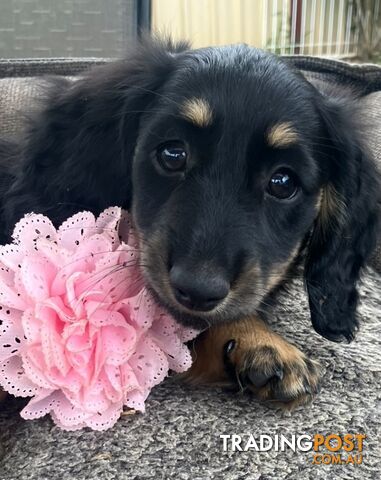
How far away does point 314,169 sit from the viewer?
147 centimetres

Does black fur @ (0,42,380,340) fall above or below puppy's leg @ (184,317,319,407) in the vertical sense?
above

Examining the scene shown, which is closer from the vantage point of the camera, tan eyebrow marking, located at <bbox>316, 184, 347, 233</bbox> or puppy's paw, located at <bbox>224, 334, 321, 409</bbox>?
puppy's paw, located at <bbox>224, 334, 321, 409</bbox>

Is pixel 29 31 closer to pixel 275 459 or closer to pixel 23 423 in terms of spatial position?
pixel 23 423

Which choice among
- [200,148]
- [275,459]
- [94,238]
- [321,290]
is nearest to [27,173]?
[94,238]

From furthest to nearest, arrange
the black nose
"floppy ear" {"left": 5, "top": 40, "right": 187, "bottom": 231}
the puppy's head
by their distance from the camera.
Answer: "floppy ear" {"left": 5, "top": 40, "right": 187, "bottom": 231} → the puppy's head → the black nose

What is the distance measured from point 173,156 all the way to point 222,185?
0.14m

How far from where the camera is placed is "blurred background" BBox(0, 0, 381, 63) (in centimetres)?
367

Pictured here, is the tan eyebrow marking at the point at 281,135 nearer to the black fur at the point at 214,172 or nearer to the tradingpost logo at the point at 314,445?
the black fur at the point at 214,172

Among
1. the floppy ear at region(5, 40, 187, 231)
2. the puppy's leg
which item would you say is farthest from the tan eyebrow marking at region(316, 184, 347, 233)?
the floppy ear at region(5, 40, 187, 231)

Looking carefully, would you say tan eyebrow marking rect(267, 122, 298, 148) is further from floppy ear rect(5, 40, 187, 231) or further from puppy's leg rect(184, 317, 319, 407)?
puppy's leg rect(184, 317, 319, 407)

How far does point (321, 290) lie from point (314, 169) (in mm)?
335

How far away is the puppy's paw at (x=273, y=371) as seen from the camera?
1.37 meters

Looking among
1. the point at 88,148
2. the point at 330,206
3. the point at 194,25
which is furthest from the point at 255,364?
the point at 194,25

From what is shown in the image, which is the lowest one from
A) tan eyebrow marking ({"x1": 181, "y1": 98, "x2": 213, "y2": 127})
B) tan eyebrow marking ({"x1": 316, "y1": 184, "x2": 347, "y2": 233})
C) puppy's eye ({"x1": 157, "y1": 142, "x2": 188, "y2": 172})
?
tan eyebrow marking ({"x1": 316, "y1": 184, "x2": 347, "y2": 233})
